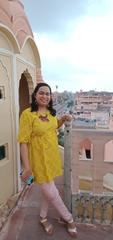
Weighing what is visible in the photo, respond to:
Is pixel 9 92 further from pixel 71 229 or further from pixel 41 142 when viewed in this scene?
pixel 71 229

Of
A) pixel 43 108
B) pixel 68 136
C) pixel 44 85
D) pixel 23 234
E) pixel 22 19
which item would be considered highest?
pixel 22 19

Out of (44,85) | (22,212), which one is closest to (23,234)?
(22,212)

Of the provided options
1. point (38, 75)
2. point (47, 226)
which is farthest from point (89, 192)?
point (38, 75)

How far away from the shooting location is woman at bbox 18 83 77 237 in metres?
2.53

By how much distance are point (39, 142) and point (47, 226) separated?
43.4 inches

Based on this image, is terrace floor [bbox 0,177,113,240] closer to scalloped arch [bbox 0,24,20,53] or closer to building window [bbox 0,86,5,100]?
building window [bbox 0,86,5,100]

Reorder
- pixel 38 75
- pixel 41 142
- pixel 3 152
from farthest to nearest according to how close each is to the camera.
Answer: pixel 38 75 → pixel 3 152 → pixel 41 142

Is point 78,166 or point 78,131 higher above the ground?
point 78,131

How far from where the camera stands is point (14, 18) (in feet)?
14.0

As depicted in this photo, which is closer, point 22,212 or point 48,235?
point 48,235

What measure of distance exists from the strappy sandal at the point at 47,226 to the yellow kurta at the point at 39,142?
655 mm

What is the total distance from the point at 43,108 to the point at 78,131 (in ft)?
2.27

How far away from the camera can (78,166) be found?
3344 mm

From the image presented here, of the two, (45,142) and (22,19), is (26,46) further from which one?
(45,142)
